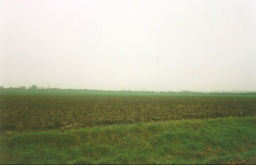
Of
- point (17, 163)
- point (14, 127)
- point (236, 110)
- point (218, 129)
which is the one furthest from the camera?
point (236, 110)

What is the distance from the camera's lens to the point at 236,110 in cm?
2880

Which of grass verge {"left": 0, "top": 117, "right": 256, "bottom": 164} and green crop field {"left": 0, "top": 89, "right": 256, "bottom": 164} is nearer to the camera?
grass verge {"left": 0, "top": 117, "right": 256, "bottom": 164}

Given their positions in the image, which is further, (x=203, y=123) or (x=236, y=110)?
(x=236, y=110)

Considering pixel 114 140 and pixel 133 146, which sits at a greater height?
pixel 114 140

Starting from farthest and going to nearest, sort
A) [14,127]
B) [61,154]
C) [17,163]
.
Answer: [14,127], [61,154], [17,163]

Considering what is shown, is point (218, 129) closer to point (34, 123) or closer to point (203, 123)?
point (203, 123)

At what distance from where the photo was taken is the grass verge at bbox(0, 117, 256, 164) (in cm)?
1153

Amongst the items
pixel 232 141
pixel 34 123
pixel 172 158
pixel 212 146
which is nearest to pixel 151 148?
pixel 172 158

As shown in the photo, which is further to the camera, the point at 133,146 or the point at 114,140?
the point at 114,140

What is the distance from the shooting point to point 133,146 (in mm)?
13812

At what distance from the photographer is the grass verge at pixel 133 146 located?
1153 centimetres

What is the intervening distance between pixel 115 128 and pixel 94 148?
3.06 meters

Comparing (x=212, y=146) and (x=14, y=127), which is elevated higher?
(x=14, y=127)

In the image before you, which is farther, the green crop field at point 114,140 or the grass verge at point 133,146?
the green crop field at point 114,140
